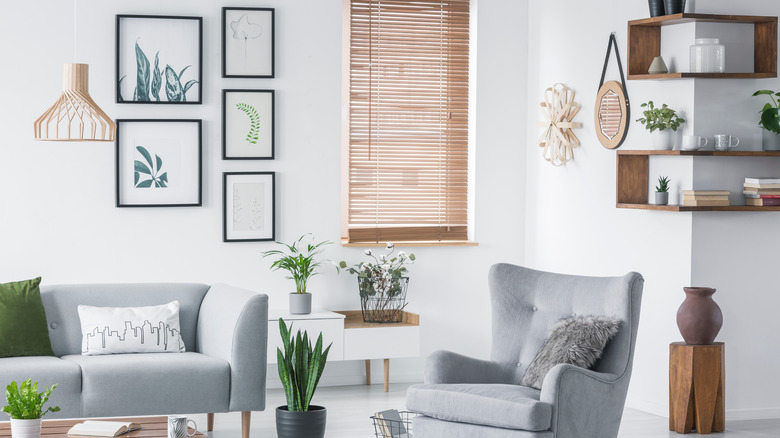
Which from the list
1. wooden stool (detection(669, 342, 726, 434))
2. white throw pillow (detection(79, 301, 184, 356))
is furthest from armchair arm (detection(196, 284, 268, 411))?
wooden stool (detection(669, 342, 726, 434))

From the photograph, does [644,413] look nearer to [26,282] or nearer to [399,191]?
[399,191]

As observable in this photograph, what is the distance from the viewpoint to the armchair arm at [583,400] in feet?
12.5

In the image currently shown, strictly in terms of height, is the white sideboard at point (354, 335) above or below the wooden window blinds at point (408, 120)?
below

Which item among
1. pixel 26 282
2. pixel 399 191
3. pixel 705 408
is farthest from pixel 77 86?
pixel 705 408

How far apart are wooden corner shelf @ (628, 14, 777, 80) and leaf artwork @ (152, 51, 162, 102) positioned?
2723 millimetres

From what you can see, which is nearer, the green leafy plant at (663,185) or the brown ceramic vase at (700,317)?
the brown ceramic vase at (700,317)

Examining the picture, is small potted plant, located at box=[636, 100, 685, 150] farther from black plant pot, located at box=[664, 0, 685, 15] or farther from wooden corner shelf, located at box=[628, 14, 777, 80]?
black plant pot, located at box=[664, 0, 685, 15]

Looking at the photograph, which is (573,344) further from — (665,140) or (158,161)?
(158,161)

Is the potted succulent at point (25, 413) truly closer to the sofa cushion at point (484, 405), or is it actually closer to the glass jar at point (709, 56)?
the sofa cushion at point (484, 405)

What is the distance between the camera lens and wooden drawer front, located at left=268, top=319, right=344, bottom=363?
564 centimetres

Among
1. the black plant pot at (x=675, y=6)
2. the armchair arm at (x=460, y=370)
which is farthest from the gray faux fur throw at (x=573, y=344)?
the black plant pot at (x=675, y=6)

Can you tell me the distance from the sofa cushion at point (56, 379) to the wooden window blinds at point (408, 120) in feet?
7.77

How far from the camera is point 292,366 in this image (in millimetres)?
4531

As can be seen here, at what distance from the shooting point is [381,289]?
6055 millimetres
